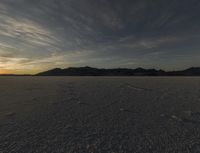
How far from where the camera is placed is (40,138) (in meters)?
4.21

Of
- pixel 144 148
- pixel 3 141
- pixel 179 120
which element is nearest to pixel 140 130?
pixel 144 148

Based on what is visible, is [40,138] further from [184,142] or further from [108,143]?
[184,142]

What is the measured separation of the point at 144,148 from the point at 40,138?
2.94 meters

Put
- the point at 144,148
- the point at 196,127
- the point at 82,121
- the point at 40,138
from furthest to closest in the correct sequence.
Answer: the point at 82,121
the point at 196,127
the point at 40,138
the point at 144,148

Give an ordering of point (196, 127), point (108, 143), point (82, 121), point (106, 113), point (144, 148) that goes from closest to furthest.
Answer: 1. point (144, 148)
2. point (108, 143)
3. point (196, 127)
4. point (82, 121)
5. point (106, 113)

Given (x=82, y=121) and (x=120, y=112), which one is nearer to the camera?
(x=82, y=121)

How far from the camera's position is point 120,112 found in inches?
267

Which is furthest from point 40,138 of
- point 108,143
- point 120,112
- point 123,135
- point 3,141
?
point 120,112

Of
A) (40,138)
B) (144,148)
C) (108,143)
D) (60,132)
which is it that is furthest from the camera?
(60,132)

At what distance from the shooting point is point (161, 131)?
4699 mm

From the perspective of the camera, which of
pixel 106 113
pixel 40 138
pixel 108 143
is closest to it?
pixel 108 143

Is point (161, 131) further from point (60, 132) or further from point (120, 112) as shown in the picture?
point (60, 132)

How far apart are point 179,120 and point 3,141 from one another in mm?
6076

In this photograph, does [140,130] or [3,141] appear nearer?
[3,141]
